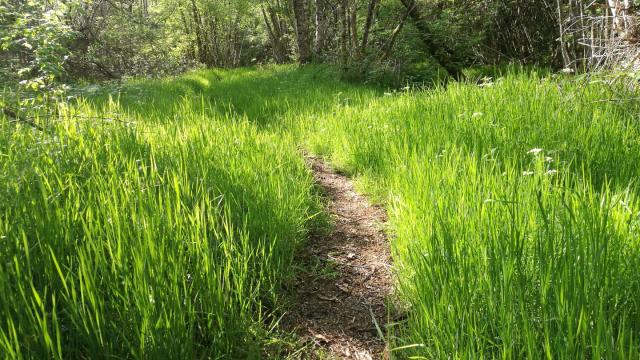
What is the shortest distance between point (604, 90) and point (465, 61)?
22.8 feet

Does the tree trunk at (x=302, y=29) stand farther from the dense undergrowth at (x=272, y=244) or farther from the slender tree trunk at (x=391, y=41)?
the dense undergrowth at (x=272, y=244)

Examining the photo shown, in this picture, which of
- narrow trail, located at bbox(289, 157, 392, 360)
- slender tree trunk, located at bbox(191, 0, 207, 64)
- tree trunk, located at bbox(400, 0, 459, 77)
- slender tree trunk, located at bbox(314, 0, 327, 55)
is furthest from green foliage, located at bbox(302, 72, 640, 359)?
slender tree trunk, located at bbox(191, 0, 207, 64)

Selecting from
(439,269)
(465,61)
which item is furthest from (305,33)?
(439,269)

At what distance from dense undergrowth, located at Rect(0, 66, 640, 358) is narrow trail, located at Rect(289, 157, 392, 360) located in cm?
16

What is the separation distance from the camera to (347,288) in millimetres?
2178

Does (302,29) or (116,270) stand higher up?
(302,29)

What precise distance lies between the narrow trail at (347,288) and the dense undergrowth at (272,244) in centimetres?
16

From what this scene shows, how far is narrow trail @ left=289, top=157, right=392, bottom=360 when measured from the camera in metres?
1.75

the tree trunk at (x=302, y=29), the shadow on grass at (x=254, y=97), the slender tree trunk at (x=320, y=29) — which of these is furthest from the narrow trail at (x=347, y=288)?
the slender tree trunk at (x=320, y=29)

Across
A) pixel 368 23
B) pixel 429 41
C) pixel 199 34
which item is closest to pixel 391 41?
pixel 368 23

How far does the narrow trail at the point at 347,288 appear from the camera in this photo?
1.75m

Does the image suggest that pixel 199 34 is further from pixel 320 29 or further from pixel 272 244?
pixel 272 244

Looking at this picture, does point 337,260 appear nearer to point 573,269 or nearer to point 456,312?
point 456,312

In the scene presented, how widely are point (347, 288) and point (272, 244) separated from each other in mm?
544
